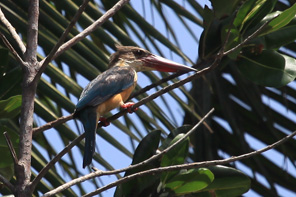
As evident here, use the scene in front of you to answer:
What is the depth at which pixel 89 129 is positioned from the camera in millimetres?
2742

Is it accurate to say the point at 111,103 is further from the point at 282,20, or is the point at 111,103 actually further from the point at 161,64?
the point at 282,20

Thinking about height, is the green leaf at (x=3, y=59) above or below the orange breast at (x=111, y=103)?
above

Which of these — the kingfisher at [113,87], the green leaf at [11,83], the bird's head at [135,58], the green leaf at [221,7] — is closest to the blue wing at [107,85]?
the kingfisher at [113,87]

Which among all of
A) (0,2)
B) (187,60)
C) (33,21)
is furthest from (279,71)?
(0,2)

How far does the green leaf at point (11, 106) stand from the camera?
7.25ft

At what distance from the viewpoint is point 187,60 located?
111 inches

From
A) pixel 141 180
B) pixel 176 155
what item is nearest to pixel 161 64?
pixel 176 155

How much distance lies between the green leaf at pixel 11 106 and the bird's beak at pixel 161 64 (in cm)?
133

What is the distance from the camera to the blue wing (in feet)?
10.3

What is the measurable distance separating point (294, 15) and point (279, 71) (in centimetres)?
24

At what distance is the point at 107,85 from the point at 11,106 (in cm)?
134

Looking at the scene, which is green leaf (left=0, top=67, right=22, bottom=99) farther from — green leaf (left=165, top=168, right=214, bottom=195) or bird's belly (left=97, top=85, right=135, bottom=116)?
bird's belly (left=97, top=85, right=135, bottom=116)

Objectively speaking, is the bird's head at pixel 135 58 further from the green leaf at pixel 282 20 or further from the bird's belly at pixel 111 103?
the green leaf at pixel 282 20

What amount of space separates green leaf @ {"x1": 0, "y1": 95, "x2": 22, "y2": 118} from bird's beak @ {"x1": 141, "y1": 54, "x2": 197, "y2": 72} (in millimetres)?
1333
